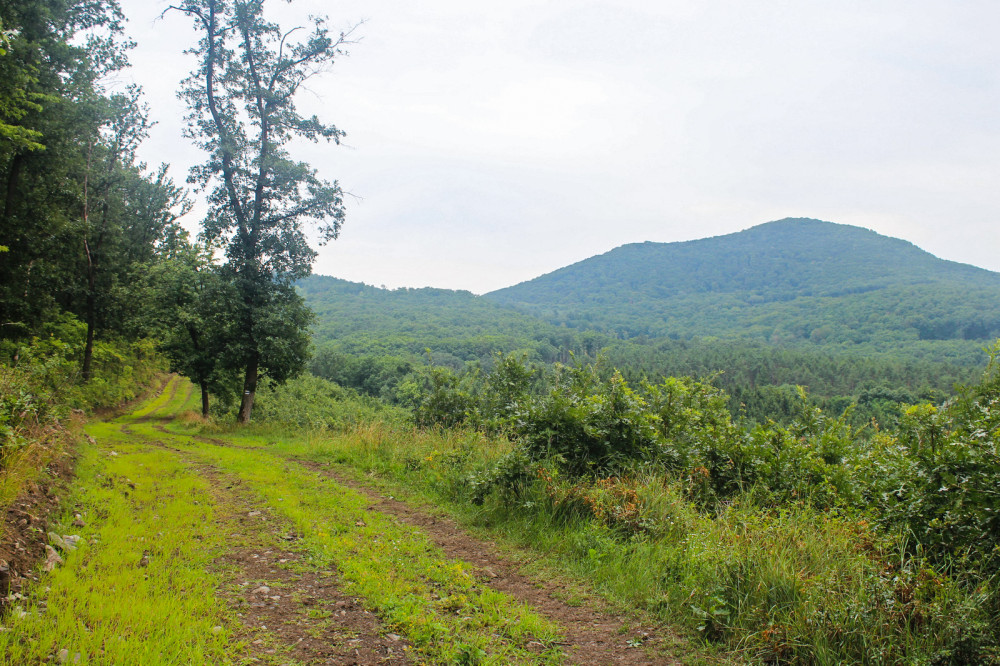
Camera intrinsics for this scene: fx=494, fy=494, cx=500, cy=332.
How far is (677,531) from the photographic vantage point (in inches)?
214

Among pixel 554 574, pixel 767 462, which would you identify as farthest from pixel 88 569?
pixel 767 462

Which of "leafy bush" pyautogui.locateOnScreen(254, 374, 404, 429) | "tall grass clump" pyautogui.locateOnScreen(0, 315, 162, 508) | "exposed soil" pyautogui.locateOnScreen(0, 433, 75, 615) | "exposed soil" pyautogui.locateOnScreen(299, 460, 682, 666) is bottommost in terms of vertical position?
"leafy bush" pyautogui.locateOnScreen(254, 374, 404, 429)

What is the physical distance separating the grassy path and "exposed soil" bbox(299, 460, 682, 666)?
2cm

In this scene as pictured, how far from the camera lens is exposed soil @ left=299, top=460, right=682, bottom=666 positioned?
379cm

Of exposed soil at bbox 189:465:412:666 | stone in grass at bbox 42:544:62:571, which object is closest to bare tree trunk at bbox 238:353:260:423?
exposed soil at bbox 189:465:412:666

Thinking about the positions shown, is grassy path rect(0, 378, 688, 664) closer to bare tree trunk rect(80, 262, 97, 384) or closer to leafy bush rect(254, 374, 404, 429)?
leafy bush rect(254, 374, 404, 429)

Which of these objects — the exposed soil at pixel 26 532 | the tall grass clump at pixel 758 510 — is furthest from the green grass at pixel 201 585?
the tall grass clump at pixel 758 510

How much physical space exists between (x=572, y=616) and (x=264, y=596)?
8.71 ft

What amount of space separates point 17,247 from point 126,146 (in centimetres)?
1179

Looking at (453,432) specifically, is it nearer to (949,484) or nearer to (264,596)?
(264,596)

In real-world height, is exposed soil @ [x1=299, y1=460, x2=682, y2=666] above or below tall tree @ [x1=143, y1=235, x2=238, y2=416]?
below

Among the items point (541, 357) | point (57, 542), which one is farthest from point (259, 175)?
point (541, 357)

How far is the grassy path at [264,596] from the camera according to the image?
3.28 m

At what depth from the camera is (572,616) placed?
4.37m
